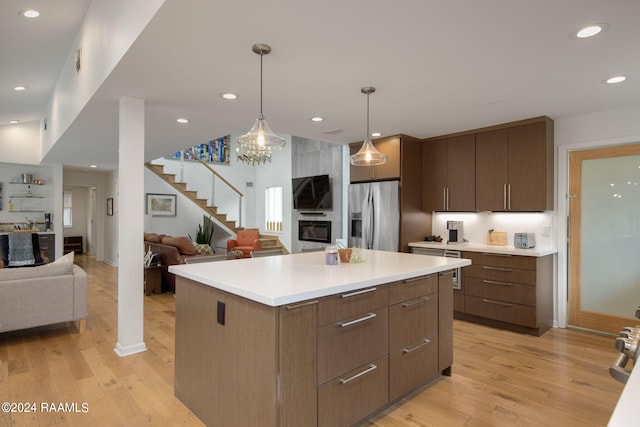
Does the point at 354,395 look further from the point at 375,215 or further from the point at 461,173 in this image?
the point at 461,173

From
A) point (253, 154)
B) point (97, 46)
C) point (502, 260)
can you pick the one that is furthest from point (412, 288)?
point (97, 46)

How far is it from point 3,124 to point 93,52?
17.3 feet

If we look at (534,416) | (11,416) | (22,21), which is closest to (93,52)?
(22,21)

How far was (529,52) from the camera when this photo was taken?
2.45 metres

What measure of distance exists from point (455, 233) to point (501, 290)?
108 centimetres

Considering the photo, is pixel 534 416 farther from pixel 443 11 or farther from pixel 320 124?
pixel 320 124

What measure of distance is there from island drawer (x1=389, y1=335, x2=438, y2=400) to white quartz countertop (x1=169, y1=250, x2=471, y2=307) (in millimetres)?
520

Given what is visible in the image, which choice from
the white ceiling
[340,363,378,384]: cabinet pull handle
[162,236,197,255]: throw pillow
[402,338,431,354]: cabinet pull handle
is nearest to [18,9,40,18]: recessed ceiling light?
the white ceiling

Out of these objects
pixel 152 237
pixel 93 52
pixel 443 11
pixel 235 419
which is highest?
pixel 93 52

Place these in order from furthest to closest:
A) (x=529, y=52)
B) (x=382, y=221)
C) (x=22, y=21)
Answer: (x=382, y=221) < (x=22, y=21) < (x=529, y=52)

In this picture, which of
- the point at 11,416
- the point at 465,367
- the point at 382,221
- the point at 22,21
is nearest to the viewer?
the point at 11,416

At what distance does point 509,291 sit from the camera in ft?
12.9

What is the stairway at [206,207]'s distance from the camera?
8741mm

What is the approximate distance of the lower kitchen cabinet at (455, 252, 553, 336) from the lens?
3.80m
